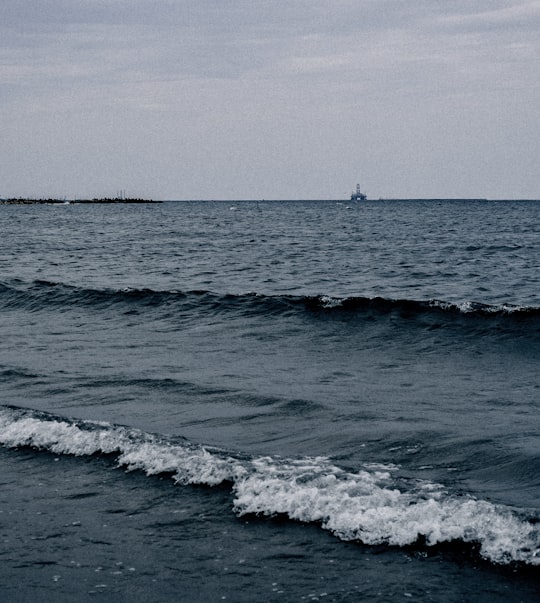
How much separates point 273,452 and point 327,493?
5.35 ft

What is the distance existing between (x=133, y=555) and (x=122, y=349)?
10.0 m

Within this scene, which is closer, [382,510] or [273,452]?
[382,510]

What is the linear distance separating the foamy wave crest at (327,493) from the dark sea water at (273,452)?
22 mm

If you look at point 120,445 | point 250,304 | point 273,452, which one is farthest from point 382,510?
point 250,304

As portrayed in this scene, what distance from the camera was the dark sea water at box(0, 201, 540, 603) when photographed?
5.89m

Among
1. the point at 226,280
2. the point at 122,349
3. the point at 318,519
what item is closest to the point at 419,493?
the point at 318,519

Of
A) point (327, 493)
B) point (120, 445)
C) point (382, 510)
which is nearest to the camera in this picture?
point (382, 510)

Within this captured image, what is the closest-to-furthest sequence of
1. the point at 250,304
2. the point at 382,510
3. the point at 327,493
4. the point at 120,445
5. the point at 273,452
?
the point at 382,510, the point at 327,493, the point at 273,452, the point at 120,445, the point at 250,304

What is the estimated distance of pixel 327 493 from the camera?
7.18 meters

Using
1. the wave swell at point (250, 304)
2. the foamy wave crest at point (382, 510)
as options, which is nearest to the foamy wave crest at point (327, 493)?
the foamy wave crest at point (382, 510)

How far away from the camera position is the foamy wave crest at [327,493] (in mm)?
6312

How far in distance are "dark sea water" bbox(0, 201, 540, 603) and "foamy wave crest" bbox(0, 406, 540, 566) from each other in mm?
22

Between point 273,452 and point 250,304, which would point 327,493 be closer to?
point 273,452

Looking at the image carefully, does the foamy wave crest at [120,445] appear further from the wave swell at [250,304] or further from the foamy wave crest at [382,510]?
the wave swell at [250,304]
